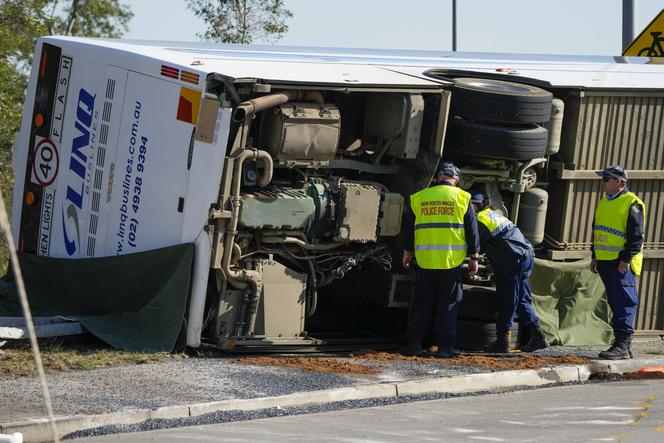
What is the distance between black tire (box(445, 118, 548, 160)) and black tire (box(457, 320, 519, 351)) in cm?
149

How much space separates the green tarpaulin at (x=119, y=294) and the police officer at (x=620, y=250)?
360 centimetres

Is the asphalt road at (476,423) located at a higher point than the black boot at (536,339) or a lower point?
lower

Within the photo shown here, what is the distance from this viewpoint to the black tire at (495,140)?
11.4 meters

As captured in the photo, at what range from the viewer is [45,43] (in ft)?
40.9

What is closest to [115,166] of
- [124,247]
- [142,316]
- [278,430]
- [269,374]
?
[124,247]

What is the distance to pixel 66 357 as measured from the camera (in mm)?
10109

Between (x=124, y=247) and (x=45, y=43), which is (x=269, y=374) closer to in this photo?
(x=124, y=247)

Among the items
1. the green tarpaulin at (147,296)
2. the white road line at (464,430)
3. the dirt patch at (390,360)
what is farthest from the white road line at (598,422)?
the green tarpaulin at (147,296)

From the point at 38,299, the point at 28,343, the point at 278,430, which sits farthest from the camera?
the point at 38,299

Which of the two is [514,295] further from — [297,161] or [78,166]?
[78,166]

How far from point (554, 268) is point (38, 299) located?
4801mm

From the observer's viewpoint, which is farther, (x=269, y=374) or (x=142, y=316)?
(x=142, y=316)

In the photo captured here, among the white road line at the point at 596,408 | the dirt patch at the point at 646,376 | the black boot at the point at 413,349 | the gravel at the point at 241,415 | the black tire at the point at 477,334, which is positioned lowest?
the gravel at the point at 241,415

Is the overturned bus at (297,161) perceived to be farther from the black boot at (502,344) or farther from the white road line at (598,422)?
the white road line at (598,422)
